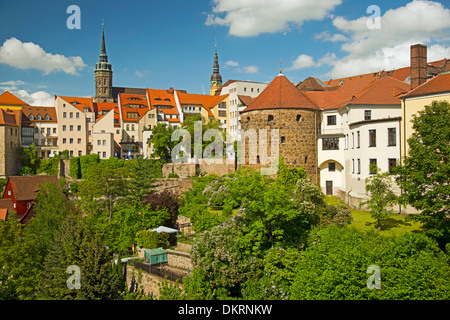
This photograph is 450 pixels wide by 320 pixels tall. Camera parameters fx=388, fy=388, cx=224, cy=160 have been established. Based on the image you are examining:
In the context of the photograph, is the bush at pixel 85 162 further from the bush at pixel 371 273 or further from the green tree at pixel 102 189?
the bush at pixel 371 273

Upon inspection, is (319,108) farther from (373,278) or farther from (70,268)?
(70,268)

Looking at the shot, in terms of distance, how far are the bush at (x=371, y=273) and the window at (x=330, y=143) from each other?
64.0 ft

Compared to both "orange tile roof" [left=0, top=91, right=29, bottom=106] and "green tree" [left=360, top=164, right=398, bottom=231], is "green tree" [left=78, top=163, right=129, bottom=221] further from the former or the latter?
"orange tile roof" [left=0, top=91, right=29, bottom=106]

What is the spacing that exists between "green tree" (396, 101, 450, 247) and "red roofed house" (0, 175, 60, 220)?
39235 mm

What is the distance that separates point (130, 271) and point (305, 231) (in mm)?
12808

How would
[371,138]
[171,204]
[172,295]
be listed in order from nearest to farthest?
[172,295]
[371,138]
[171,204]

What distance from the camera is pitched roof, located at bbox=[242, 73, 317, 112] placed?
40.7 m

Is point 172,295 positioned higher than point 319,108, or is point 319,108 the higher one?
point 319,108

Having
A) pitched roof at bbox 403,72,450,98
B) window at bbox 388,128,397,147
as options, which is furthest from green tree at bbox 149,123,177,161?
pitched roof at bbox 403,72,450,98

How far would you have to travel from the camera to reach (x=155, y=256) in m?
27.3

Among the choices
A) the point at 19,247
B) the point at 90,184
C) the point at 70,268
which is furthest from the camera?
the point at 90,184
